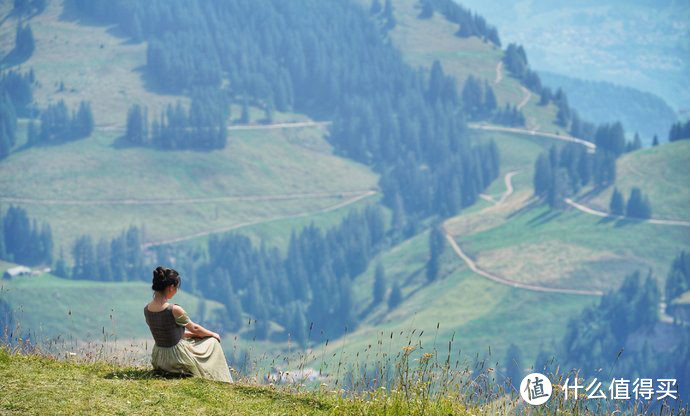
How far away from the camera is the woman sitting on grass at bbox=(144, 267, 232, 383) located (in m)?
21.8

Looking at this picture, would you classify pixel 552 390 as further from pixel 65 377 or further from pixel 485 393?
pixel 65 377

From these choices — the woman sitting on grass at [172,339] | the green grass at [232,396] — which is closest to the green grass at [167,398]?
the green grass at [232,396]

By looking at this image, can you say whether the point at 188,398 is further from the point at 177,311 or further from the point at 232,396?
the point at 177,311

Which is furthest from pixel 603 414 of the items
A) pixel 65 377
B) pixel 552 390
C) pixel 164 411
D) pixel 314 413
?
pixel 65 377

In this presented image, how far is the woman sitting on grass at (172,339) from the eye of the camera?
21797 mm

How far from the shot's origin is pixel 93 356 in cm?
2447

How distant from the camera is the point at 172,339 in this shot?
864 inches

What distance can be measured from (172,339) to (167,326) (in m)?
0.30

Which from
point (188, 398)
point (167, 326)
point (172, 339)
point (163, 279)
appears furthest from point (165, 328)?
point (188, 398)

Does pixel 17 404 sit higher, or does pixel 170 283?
pixel 170 283

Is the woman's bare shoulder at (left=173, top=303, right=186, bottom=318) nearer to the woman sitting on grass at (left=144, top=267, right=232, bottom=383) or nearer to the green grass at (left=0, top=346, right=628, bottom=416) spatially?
the woman sitting on grass at (left=144, top=267, right=232, bottom=383)

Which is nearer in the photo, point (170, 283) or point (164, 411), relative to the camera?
point (164, 411)

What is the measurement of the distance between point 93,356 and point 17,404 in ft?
18.1

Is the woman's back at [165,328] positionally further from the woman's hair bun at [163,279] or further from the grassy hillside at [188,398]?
the grassy hillside at [188,398]
